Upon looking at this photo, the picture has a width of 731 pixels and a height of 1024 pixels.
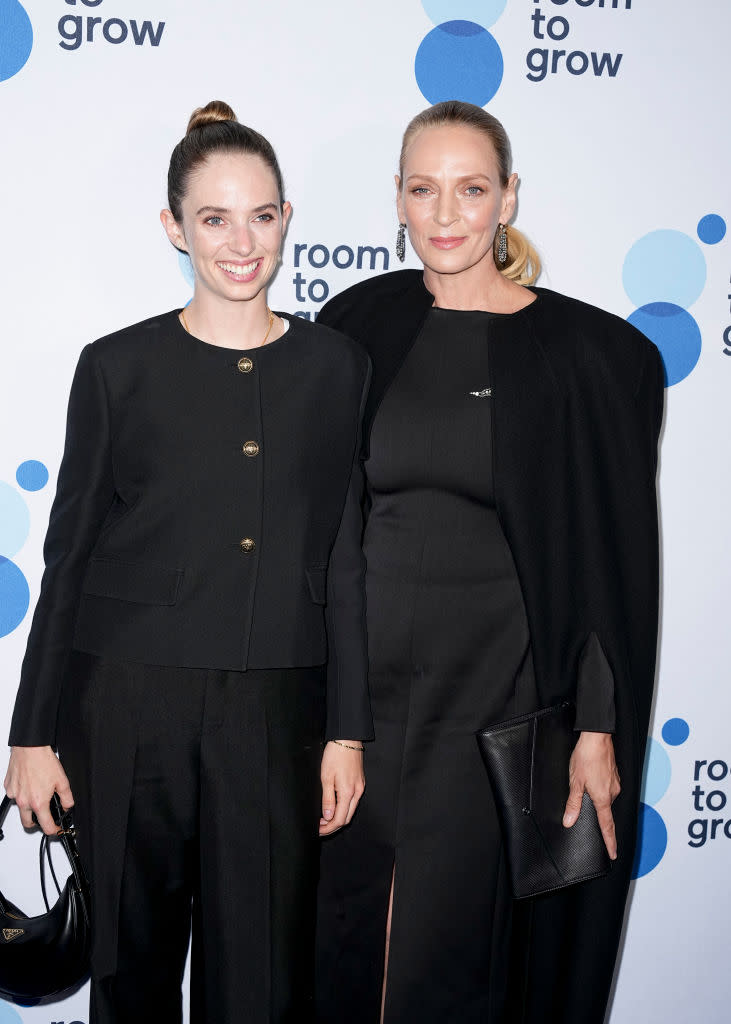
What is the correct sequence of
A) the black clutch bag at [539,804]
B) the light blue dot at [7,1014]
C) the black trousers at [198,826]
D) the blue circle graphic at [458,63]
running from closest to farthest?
the black trousers at [198,826]
the black clutch bag at [539,804]
the blue circle graphic at [458,63]
the light blue dot at [7,1014]

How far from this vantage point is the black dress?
75.7 inches

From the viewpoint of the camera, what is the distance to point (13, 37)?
215 centimetres

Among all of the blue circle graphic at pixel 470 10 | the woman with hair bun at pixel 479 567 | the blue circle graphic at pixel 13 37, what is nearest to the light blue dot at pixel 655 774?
the woman with hair bun at pixel 479 567

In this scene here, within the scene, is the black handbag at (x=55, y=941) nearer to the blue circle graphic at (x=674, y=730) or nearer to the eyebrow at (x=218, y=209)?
the eyebrow at (x=218, y=209)

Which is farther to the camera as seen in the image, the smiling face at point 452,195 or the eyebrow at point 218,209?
the smiling face at point 452,195

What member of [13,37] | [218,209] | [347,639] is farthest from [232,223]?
[13,37]

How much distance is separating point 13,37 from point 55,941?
5.67ft

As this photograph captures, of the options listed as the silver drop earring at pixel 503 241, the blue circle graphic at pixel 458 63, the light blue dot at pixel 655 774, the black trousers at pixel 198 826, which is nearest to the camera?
the black trousers at pixel 198 826

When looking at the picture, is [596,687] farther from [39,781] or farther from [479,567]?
[39,781]

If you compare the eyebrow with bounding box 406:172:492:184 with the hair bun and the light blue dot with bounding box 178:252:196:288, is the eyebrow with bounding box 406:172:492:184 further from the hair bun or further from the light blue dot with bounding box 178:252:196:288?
the light blue dot with bounding box 178:252:196:288

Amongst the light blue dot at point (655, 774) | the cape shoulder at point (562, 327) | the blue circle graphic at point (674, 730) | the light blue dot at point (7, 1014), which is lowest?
the light blue dot at point (7, 1014)

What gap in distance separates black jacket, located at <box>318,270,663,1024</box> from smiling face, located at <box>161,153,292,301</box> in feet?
1.18

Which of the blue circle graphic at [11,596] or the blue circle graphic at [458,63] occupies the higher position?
the blue circle graphic at [458,63]

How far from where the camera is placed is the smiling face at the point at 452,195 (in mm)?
1933
